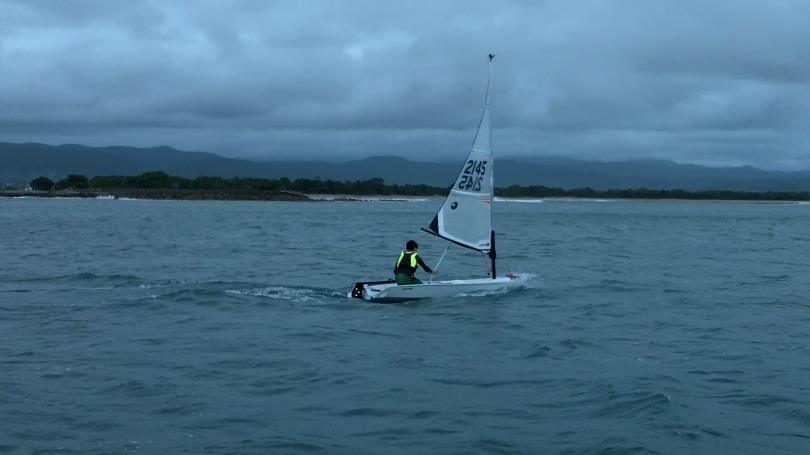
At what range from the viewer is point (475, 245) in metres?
26.1

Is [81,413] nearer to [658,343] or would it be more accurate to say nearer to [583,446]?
[583,446]

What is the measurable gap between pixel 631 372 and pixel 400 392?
407 centimetres

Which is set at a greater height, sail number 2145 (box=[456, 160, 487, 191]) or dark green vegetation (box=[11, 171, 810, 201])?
sail number 2145 (box=[456, 160, 487, 191])

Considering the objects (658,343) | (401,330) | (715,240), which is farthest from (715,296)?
(715,240)

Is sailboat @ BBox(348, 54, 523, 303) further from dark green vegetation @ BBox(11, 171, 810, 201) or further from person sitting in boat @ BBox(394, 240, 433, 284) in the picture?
dark green vegetation @ BBox(11, 171, 810, 201)

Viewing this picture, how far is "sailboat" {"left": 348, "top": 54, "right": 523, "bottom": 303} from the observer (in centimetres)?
2470

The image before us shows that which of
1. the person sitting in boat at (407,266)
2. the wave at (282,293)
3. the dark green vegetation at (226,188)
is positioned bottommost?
the wave at (282,293)

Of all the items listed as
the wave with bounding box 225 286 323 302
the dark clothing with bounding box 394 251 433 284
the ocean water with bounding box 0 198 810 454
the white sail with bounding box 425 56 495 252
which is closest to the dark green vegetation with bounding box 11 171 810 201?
the ocean water with bounding box 0 198 810 454

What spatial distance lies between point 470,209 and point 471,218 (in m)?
0.24

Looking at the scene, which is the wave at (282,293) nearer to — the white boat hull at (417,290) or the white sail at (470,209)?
the white boat hull at (417,290)

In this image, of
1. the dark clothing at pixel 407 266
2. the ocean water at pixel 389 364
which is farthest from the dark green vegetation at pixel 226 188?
the dark clothing at pixel 407 266

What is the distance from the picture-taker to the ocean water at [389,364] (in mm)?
12750

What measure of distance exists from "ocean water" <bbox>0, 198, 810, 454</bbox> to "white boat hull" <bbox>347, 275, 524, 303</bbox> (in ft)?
1.17

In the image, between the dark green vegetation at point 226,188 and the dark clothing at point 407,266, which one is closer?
the dark clothing at point 407,266
